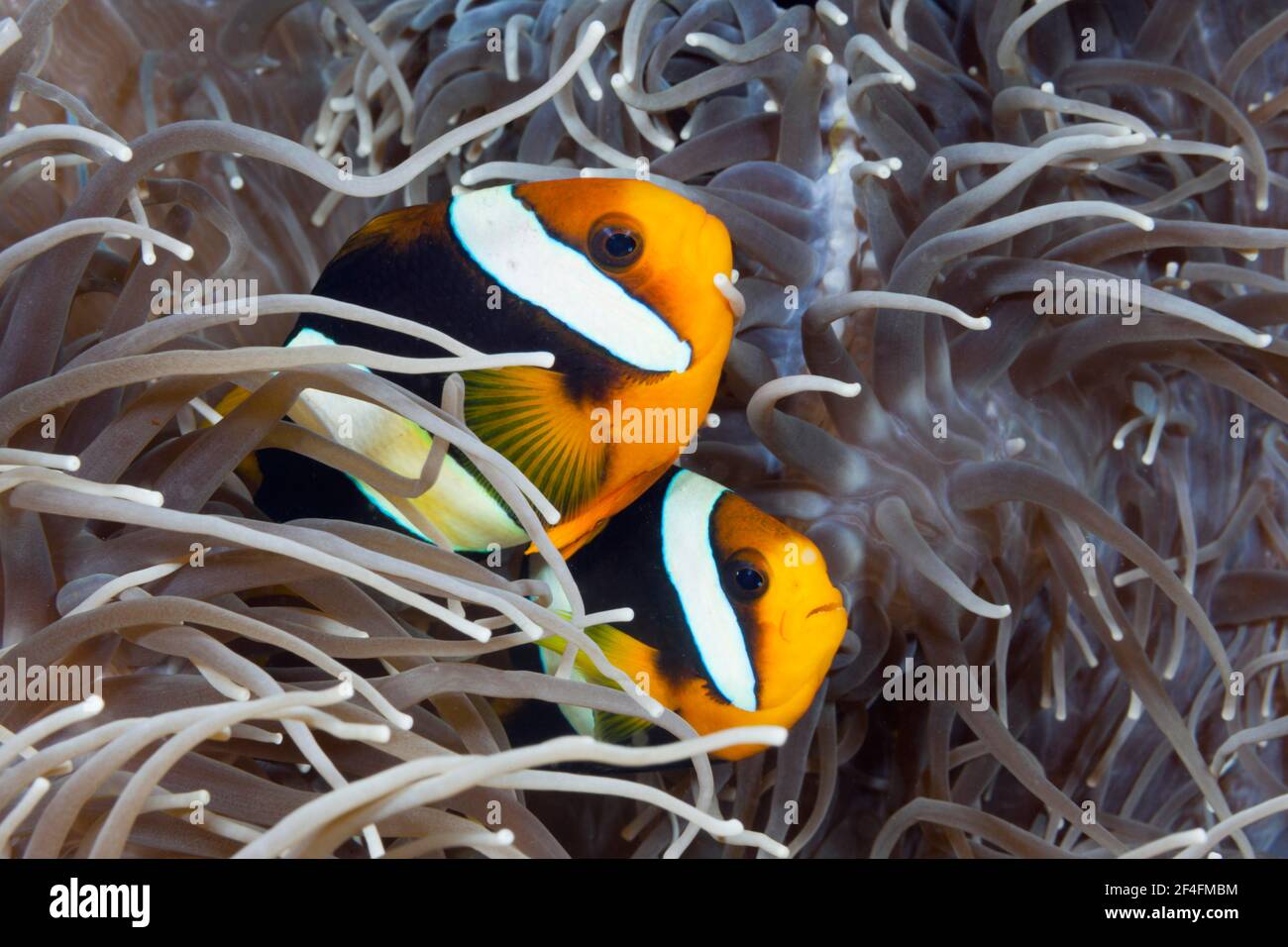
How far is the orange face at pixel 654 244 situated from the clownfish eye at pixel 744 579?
0.16 metres

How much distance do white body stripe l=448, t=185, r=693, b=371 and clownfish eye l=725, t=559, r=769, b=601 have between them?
0.16 meters

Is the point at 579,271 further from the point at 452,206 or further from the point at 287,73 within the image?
the point at 287,73

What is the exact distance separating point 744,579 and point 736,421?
172mm

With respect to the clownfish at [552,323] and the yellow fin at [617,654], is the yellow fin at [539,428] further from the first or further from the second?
the yellow fin at [617,654]

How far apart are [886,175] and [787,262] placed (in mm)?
104

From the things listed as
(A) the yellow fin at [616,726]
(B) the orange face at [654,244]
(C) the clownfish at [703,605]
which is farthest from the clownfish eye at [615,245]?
(A) the yellow fin at [616,726]

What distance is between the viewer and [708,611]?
778mm

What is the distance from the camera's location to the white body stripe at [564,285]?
0.72 metres

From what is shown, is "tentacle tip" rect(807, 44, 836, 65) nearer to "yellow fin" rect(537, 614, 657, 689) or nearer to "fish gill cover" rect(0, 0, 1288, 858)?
"fish gill cover" rect(0, 0, 1288, 858)

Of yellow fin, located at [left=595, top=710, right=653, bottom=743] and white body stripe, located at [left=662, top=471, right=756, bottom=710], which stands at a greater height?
white body stripe, located at [left=662, top=471, right=756, bottom=710]

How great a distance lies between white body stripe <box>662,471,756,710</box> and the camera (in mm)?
774

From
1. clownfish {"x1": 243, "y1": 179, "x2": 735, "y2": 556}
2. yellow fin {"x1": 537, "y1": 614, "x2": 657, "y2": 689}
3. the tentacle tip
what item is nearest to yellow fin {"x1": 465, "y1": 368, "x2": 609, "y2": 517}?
clownfish {"x1": 243, "y1": 179, "x2": 735, "y2": 556}

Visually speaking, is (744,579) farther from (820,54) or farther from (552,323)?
(820,54)
